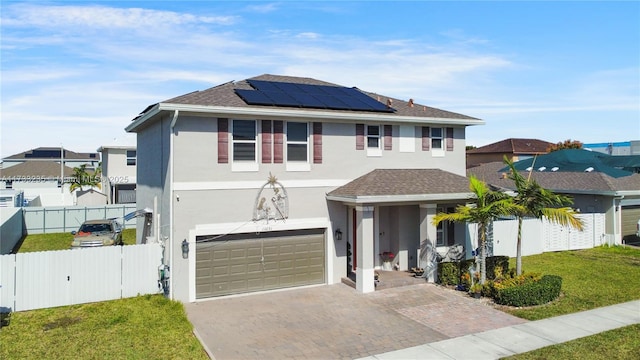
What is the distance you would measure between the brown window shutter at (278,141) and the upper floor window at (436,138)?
6.90 meters

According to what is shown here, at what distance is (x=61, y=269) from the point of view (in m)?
13.0

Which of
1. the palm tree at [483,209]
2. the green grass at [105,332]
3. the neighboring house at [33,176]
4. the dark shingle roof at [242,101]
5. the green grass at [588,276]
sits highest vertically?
the dark shingle roof at [242,101]

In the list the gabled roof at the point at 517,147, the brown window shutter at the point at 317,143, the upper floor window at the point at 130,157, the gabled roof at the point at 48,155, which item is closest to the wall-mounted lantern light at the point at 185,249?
the brown window shutter at the point at 317,143

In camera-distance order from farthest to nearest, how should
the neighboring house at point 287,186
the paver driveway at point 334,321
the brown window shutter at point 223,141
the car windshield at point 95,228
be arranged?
the car windshield at point 95,228
the brown window shutter at point 223,141
the neighboring house at point 287,186
the paver driveway at point 334,321

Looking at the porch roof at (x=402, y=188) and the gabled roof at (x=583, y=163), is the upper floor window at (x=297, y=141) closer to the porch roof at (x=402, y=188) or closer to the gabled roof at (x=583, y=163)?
the porch roof at (x=402, y=188)

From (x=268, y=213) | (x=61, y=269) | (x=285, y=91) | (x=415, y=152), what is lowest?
(x=61, y=269)

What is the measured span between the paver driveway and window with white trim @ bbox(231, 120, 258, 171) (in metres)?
4.41

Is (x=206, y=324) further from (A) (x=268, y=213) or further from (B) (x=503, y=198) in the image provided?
(B) (x=503, y=198)

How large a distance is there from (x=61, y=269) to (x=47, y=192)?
3709 centimetres

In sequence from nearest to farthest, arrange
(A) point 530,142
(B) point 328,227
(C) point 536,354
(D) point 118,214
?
(C) point 536,354
(B) point 328,227
(D) point 118,214
(A) point 530,142

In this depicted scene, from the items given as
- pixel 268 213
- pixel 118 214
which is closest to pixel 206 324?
pixel 268 213

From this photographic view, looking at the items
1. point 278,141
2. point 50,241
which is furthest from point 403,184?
point 50,241

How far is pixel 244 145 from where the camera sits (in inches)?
586

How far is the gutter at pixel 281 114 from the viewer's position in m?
13.6
